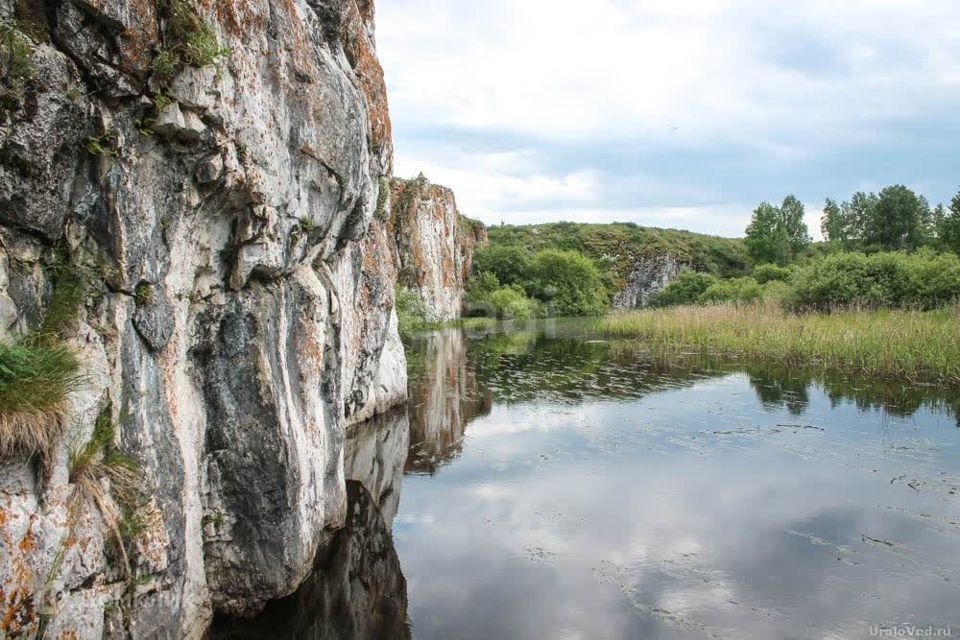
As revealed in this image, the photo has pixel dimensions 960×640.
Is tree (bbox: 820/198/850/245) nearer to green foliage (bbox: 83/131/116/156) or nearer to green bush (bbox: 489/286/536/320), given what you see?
green bush (bbox: 489/286/536/320)

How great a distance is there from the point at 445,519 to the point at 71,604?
704 centimetres

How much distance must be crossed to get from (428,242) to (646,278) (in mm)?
39748

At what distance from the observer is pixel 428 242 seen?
5709cm

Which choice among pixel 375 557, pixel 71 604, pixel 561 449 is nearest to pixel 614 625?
pixel 375 557

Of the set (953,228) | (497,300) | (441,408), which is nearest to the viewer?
(441,408)

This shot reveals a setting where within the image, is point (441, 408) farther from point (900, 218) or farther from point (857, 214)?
point (857, 214)

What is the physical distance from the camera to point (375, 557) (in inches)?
384

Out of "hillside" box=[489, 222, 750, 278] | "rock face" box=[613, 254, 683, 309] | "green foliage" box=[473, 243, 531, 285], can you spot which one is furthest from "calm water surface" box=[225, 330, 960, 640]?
"hillside" box=[489, 222, 750, 278]

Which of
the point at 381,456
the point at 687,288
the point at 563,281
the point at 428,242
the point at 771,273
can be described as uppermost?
the point at 428,242

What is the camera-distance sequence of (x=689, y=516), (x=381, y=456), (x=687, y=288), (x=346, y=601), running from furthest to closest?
(x=687, y=288), (x=381, y=456), (x=689, y=516), (x=346, y=601)

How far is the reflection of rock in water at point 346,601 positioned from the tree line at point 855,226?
65.9m

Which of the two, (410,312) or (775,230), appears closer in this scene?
(410,312)

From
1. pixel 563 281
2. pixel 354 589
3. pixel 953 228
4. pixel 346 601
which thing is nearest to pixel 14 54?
pixel 346 601

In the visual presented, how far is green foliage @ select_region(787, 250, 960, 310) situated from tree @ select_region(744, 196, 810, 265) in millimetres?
57269
